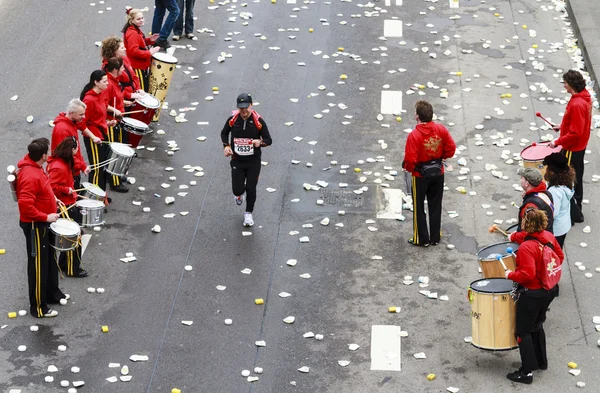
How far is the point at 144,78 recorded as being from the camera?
50.0 feet

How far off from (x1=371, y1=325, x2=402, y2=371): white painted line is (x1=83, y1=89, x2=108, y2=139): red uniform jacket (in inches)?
179

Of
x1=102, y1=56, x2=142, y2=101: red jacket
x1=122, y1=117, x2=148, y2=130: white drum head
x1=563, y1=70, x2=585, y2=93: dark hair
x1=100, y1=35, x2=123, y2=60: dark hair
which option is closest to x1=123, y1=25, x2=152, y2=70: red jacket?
x1=102, y1=56, x2=142, y2=101: red jacket

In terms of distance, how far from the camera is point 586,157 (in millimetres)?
15008

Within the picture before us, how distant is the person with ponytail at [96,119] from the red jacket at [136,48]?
169cm

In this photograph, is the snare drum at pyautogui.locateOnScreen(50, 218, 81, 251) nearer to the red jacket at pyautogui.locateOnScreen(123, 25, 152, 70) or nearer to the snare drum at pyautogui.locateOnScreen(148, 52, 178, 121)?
the red jacket at pyautogui.locateOnScreen(123, 25, 152, 70)

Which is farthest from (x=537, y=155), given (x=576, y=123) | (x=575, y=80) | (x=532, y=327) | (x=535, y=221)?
(x=532, y=327)

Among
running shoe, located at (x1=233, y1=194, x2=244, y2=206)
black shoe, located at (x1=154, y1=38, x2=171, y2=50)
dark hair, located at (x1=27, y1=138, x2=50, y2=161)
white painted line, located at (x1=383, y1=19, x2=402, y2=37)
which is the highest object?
dark hair, located at (x1=27, y1=138, x2=50, y2=161)

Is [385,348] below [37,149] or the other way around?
below

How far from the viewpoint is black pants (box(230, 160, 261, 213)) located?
13.0 metres

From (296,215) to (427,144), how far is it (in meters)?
2.25

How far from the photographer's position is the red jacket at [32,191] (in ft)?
35.0

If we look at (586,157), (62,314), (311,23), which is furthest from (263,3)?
(62,314)

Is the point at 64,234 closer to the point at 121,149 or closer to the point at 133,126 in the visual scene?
the point at 121,149

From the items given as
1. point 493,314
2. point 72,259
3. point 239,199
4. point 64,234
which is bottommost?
point 239,199
